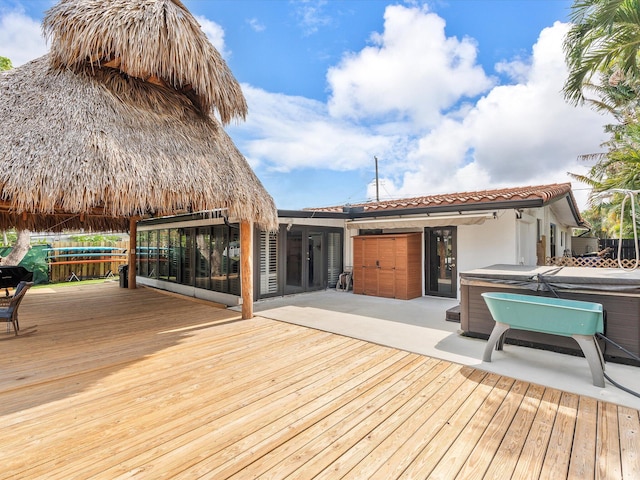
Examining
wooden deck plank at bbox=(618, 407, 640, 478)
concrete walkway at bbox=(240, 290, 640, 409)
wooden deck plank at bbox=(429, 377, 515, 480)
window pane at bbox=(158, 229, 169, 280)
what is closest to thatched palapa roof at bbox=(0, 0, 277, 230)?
concrete walkway at bbox=(240, 290, 640, 409)

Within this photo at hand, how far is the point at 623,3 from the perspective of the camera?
20.9ft

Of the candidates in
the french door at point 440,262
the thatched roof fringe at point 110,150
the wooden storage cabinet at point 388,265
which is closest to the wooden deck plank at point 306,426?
the thatched roof fringe at point 110,150

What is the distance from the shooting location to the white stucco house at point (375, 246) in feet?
30.6

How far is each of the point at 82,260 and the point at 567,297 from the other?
20687 mm

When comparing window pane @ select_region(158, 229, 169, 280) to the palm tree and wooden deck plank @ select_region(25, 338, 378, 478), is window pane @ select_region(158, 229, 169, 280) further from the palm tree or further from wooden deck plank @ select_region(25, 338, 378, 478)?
the palm tree

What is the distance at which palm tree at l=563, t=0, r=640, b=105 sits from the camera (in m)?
6.41

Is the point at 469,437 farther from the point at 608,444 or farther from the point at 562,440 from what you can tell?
the point at 608,444

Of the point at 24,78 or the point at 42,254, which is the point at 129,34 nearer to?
the point at 24,78

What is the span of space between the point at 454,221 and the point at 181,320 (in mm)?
8140

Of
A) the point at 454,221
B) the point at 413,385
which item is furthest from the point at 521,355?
the point at 454,221

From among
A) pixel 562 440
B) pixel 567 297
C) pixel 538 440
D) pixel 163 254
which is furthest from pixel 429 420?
pixel 163 254

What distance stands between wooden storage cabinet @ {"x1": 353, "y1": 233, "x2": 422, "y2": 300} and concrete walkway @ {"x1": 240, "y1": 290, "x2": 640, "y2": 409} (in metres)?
0.51

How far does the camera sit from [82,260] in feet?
55.2

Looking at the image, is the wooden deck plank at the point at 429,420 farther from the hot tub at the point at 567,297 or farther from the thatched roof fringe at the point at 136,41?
the thatched roof fringe at the point at 136,41
